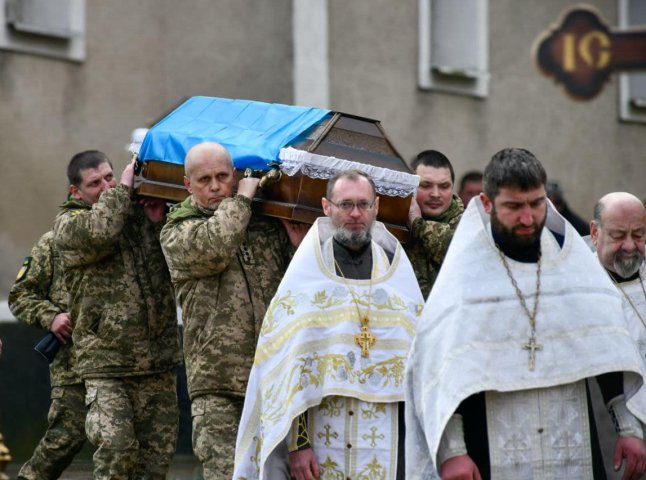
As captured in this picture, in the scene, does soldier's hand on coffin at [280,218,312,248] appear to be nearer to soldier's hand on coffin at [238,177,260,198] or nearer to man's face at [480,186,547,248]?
soldier's hand on coffin at [238,177,260,198]

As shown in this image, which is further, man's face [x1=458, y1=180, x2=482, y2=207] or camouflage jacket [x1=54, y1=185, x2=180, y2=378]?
man's face [x1=458, y1=180, x2=482, y2=207]

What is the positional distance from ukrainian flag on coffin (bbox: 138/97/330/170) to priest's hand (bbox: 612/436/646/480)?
107 inches

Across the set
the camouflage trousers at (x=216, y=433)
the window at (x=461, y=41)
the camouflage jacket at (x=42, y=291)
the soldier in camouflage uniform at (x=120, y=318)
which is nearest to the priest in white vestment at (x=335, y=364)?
the camouflage trousers at (x=216, y=433)

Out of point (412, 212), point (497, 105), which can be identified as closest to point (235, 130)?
point (412, 212)

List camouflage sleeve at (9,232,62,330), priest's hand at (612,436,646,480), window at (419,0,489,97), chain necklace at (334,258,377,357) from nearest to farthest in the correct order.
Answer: priest's hand at (612,436,646,480) → chain necklace at (334,258,377,357) → camouflage sleeve at (9,232,62,330) → window at (419,0,489,97)

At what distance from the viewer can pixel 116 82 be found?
14758 mm

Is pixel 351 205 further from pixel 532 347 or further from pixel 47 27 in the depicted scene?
pixel 47 27

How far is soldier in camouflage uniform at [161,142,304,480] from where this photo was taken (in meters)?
8.32

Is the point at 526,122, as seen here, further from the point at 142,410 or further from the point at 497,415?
the point at 497,415

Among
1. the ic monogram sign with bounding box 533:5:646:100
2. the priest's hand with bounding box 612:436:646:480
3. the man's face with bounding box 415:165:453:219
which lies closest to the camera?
the priest's hand with bounding box 612:436:646:480

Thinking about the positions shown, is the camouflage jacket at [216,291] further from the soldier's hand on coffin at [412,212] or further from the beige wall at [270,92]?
the beige wall at [270,92]

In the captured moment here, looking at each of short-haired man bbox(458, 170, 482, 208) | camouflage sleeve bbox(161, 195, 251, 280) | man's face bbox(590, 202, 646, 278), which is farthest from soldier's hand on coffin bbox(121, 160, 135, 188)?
short-haired man bbox(458, 170, 482, 208)

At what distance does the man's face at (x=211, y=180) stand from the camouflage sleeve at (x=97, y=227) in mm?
581

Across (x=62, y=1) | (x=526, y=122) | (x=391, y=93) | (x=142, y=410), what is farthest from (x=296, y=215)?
(x=526, y=122)
